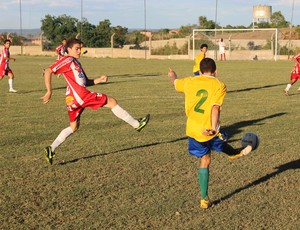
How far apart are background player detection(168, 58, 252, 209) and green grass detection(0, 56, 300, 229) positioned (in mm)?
508

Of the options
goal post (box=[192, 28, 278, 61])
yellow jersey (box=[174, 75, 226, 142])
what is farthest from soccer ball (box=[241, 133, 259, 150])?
goal post (box=[192, 28, 278, 61])

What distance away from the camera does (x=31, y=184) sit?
6.45 metres

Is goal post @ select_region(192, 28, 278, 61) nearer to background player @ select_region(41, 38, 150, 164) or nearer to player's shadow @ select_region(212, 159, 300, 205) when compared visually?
background player @ select_region(41, 38, 150, 164)

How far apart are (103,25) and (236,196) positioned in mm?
53503

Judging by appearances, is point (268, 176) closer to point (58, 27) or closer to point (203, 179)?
point (203, 179)

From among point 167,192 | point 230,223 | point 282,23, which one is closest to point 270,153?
point 167,192

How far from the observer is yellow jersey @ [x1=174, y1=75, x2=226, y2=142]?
208 inches

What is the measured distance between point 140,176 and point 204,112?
176cm

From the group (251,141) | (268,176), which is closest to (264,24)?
(268,176)

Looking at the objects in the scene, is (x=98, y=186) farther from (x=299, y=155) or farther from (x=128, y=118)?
(x=299, y=155)

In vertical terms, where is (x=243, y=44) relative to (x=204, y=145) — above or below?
above

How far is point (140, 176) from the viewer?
6758mm

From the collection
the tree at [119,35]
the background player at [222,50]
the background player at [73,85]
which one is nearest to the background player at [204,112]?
the background player at [73,85]

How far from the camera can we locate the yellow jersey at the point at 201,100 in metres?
5.29
